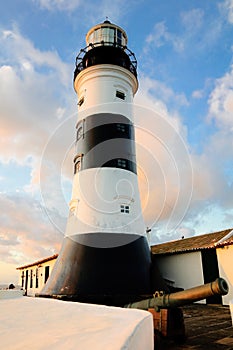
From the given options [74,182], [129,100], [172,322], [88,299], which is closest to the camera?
[172,322]

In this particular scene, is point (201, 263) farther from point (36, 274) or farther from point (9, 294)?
point (36, 274)

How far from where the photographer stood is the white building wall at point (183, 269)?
13789 mm

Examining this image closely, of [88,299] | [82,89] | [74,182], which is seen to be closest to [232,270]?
[88,299]

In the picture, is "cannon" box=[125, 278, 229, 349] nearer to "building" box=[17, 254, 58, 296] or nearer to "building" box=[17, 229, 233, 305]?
"building" box=[17, 229, 233, 305]

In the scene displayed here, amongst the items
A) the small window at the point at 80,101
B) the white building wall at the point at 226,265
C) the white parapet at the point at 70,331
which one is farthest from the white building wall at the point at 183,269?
the white parapet at the point at 70,331

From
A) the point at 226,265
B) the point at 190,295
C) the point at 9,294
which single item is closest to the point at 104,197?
Answer: the point at 226,265

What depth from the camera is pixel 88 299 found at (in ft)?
35.0

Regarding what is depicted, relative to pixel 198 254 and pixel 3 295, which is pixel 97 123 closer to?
pixel 198 254

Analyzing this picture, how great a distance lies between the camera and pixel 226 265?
12289 millimetres

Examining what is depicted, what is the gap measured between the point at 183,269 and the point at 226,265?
276 centimetres

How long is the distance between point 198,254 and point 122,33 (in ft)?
43.4

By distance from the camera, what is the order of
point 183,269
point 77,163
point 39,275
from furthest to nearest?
point 39,275, point 183,269, point 77,163

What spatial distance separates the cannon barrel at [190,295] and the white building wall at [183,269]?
27.4 feet

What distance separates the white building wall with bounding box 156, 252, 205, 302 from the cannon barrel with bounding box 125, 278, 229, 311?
8.37m
